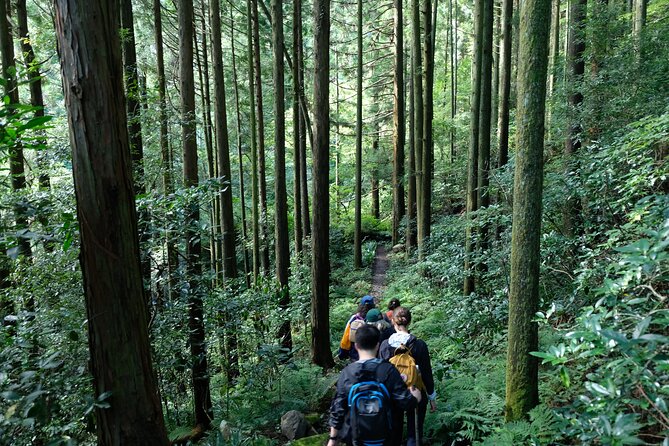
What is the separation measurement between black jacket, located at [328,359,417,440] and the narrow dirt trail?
1187cm

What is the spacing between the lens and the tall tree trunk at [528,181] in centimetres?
375

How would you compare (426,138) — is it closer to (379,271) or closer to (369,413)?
(379,271)

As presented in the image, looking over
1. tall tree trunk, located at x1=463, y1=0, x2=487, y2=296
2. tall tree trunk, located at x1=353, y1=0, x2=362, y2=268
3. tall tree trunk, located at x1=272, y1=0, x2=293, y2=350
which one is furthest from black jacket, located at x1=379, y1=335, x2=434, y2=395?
tall tree trunk, located at x1=353, y1=0, x2=362, y2=268

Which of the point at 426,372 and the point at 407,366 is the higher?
the point at 407,366

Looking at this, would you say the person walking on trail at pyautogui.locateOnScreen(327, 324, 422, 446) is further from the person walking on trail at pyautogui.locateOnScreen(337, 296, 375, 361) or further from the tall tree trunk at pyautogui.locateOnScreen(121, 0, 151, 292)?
the tall tree trunk at pyautogui.locateOnScreen(121, 0, 151, 292)

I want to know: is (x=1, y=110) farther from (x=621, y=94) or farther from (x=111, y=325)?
(x=621, y=94)

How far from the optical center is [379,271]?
19.3 meters

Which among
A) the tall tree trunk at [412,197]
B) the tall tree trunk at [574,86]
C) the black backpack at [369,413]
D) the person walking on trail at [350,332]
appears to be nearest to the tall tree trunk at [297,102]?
the tall tree trunk at [412,197]

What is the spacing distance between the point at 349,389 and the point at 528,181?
2.46 metres

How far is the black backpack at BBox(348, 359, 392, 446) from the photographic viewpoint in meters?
3.35

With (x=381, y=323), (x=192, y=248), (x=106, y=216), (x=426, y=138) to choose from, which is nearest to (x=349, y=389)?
(x=381, y=323)

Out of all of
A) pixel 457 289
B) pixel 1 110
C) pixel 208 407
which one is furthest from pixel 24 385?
pixel 457 289

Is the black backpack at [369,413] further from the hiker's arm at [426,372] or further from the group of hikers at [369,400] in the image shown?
the hiker's arm at [426,372]

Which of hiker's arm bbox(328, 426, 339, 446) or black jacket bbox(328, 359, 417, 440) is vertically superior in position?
black jacket bbox(328, 359, 417, 440)
